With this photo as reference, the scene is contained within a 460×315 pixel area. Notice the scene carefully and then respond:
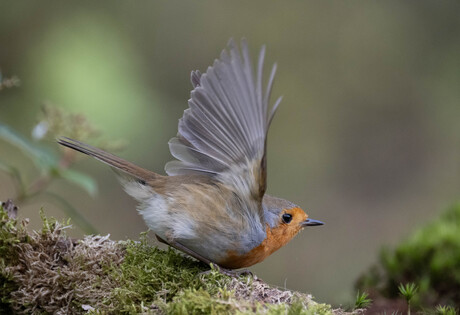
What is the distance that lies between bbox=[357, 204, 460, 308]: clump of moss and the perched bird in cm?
97

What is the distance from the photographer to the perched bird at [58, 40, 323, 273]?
8.76 feet

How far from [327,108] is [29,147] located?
23.4 ft

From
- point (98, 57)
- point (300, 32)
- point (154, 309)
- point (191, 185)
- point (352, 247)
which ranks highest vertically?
point (300, 32)

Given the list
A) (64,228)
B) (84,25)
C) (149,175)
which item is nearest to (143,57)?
(84,25)

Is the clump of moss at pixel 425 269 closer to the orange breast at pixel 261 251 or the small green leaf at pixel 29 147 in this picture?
the orange breast at pixel 261 251

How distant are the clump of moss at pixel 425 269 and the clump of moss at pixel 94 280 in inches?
57.5

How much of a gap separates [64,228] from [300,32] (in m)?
7.60

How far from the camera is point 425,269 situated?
11.9 ft

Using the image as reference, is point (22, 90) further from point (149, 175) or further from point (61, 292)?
point (61, 292)

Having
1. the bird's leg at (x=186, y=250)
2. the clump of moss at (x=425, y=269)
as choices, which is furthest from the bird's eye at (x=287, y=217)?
the clump of moss at (x=425, y=269)

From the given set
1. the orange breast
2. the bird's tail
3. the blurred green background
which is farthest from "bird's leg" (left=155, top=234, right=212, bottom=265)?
the blurred green background

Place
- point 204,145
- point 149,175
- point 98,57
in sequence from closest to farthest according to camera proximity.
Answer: point 204,145 → point 149,175 → point 98,57

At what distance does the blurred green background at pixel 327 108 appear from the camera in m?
7.95

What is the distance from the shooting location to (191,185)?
119 inches
